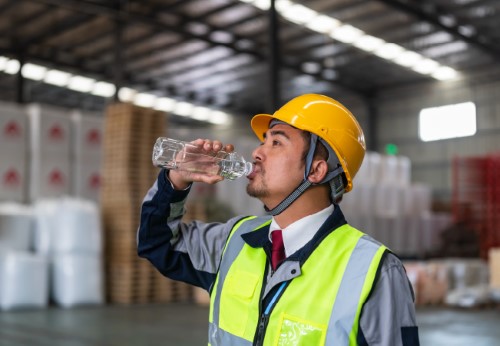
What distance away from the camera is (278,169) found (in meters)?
1.89

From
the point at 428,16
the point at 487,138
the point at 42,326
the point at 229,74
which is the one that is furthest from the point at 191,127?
the point at 42,326

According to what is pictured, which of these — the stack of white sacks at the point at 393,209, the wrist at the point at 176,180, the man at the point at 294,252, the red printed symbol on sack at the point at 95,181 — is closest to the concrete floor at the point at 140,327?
the red printed symbol on sack at the point at 95,181

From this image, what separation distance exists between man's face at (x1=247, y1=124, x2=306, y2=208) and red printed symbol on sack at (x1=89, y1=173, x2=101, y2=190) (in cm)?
927

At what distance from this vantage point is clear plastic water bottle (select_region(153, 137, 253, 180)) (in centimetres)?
197

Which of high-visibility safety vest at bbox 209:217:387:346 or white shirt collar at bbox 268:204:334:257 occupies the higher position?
white shirt collar at bbox 268:204:334:257

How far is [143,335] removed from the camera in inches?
252

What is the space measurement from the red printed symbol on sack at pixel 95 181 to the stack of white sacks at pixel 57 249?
5.45 feet

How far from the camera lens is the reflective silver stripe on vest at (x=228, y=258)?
6.26ft

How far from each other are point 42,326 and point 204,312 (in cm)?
245

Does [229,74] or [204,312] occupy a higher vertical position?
[229,74]

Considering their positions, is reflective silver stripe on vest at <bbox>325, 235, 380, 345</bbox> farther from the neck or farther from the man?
the neck

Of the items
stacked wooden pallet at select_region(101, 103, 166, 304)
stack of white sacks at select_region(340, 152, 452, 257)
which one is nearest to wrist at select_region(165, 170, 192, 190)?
stacked wooden pallet at select_region(101, 103, 166, 304)

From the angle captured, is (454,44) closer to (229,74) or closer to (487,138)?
(487,138)

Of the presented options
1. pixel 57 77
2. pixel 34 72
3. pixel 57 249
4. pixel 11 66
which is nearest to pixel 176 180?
pixel 57 249
